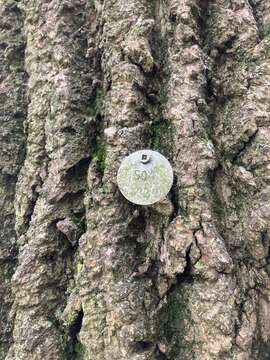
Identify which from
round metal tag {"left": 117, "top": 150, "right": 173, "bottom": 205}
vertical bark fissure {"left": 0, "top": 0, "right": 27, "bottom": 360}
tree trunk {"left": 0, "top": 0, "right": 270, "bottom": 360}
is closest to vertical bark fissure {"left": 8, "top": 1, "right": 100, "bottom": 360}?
tree trunk {"left": 0, "top": 0, "right": 270, "bottom": 360}

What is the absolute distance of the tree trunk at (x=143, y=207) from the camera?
12.8ft

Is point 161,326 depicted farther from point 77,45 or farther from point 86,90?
point 77,45

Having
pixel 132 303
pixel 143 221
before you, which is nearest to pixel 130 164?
pixel 143 221

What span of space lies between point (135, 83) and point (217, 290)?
281 cm

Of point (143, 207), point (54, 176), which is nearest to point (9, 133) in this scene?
point (54, 176)

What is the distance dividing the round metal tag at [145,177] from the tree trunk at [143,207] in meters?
0.25

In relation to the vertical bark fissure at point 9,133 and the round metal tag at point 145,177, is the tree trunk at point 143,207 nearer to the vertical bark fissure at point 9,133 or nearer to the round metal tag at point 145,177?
the vertical bark fissure at point 9,133

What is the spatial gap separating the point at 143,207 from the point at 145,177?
491 mm

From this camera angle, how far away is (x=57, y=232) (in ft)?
15.1

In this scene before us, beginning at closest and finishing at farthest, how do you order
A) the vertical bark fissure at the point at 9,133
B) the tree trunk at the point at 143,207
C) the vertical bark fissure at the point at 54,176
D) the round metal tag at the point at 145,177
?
the tree trunk at the point at 143,207, the round metal tag at the point at 145,177, the vertical bark fissure at the point at 54,176, the vertical bark fissure at the point at 9,133

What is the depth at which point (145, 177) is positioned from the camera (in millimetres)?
4031

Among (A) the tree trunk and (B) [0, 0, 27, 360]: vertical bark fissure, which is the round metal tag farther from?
(B) [0, 0, 27, 360]: vertical bark fissure

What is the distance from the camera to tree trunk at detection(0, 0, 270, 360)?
3.90 metres

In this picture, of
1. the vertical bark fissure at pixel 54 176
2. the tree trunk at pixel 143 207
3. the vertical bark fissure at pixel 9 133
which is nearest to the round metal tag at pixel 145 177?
the tree trunk at pixel 143 207
